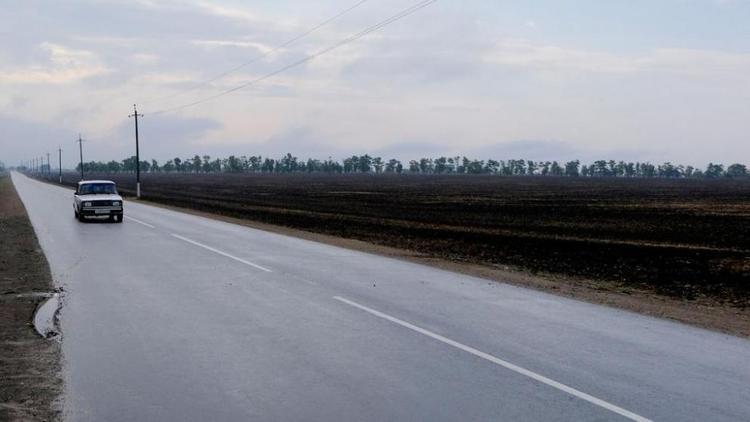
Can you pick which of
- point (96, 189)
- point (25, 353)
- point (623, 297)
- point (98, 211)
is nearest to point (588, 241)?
point (623, 297)

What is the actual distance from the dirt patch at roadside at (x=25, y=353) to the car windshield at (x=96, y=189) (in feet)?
48.6

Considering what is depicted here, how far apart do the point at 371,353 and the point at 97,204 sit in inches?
910

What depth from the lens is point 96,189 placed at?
2950 cm

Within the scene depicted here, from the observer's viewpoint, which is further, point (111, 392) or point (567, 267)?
point (567, 267)

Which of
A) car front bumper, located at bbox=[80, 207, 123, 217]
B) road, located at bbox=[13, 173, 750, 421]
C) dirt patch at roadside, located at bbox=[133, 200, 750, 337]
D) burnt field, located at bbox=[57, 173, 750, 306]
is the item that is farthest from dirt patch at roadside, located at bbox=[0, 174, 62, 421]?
car front bumper, located at bbox=[80, 207, 123, 217]

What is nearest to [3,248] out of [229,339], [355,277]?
[355,277]

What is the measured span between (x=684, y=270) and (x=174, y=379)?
46.7 ft

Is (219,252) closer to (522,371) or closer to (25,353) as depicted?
(25,353)

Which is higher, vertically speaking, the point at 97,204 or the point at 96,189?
the point at 96,189

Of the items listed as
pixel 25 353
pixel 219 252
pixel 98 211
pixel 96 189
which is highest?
pixel 96 189

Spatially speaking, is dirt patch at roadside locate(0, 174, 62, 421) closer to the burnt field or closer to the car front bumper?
the burnt field

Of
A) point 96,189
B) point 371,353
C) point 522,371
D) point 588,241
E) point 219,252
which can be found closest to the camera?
point 522,371

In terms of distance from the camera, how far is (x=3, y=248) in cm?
1800

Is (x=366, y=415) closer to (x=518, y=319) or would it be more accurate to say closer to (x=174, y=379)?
(x=174, y=379)
